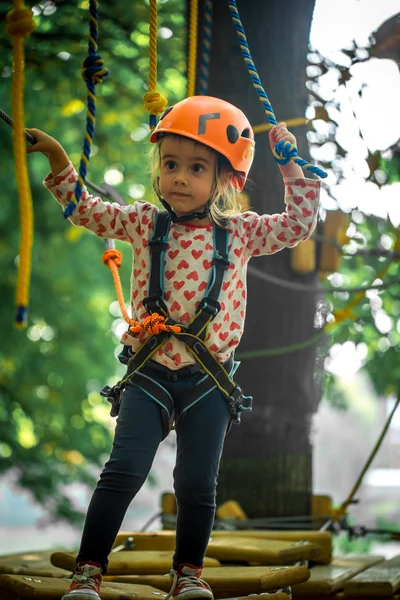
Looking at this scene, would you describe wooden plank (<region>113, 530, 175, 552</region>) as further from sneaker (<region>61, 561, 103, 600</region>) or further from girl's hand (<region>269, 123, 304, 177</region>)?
girl's hand (<region>269, 123, 304, 177</region>)

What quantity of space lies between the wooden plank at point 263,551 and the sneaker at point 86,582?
111 cm

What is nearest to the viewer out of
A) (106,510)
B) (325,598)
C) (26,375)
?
(106,510)

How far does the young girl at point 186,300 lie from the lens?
2.38 metres

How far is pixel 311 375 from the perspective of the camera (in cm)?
477

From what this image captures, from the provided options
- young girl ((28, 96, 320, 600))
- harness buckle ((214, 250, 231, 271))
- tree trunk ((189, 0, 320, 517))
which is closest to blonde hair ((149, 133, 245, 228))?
young girl ((28, 96, 320, 600))

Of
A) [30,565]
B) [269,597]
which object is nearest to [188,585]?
[269,597]

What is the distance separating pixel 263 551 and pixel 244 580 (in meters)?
0.54

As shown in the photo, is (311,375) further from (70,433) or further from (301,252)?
(70,433)

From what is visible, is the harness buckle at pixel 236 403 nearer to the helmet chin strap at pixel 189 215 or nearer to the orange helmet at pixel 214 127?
the helmet chin strap at pixel 189 215

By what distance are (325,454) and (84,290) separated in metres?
13.0

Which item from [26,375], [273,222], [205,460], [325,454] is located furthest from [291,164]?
[325,454]

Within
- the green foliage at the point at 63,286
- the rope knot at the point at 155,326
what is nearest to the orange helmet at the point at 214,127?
the rope knot at the point at 155,326

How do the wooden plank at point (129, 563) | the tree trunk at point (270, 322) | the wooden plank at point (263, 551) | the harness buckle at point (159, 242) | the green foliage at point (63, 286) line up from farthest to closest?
1. the green foliage at point (63, 286)
2. the tree trunk at point (270, 322)
3. the wooden plank at point (263, 551)
4. the wooden plank at point (129, 563)
5. the harness buckle at point (159, 242)

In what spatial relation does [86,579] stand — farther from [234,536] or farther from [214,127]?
[234,536]
